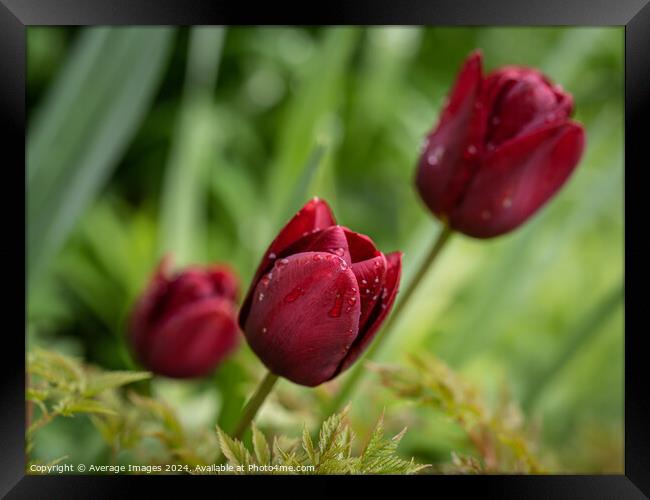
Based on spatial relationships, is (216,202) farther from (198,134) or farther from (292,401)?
(292,401)

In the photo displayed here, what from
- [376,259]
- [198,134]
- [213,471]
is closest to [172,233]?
[198,134]

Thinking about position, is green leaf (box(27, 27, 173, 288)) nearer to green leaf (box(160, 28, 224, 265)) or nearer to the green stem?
green leaf (box(160, 28, 224, 265))

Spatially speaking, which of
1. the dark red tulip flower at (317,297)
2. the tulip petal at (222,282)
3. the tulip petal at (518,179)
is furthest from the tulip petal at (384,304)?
the tulip petal at (222,282)

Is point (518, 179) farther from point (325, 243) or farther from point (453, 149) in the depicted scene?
point (325, 243)

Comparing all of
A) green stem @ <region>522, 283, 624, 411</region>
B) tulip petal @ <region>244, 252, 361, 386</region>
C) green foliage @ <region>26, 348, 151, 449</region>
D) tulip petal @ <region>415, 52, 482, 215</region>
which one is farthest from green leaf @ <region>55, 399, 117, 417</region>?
green stem @ <region>522, 283, 624, 411</region>

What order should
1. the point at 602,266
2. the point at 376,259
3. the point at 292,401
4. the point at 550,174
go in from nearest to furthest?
1. the point at 376,259
2. the point at 550,174
3. the point at 292,401
4. the point at 602,266

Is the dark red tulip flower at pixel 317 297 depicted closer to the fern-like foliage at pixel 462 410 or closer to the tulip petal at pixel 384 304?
the tulip petal at pixel 384 304
